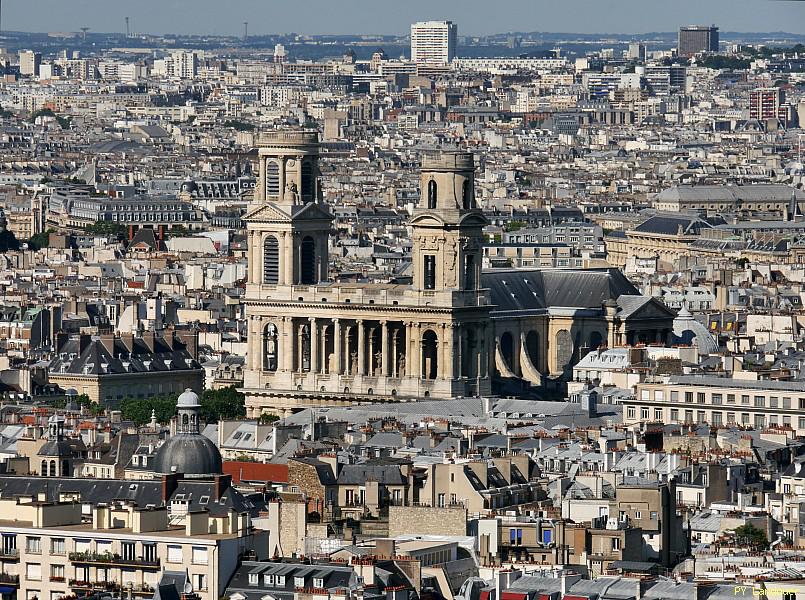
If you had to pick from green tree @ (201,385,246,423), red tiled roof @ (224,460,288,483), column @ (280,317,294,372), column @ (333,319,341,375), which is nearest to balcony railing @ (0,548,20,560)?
red tiled roof @ (224,460,288,483)

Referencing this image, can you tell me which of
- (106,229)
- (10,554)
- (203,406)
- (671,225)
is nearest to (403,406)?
(203,406)

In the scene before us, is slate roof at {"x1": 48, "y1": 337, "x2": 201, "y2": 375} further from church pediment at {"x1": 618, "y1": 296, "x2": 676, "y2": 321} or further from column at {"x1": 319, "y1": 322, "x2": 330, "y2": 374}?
church pediment at {"x1": 618, "y1": 296, "x2": 676, "y2": 321}

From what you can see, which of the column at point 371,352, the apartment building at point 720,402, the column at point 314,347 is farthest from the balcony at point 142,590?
the column at point 314,347

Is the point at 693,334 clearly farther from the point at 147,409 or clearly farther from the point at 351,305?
the point at 147,409

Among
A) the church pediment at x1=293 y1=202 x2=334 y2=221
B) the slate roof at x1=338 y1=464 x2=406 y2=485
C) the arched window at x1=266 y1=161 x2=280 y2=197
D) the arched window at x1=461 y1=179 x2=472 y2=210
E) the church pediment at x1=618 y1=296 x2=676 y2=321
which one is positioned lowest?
the slate roof at x1=338 y1=464 x2=406 y2=485

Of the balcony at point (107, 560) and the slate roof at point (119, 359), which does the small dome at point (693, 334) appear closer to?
the slate roof at point (119, 359)
